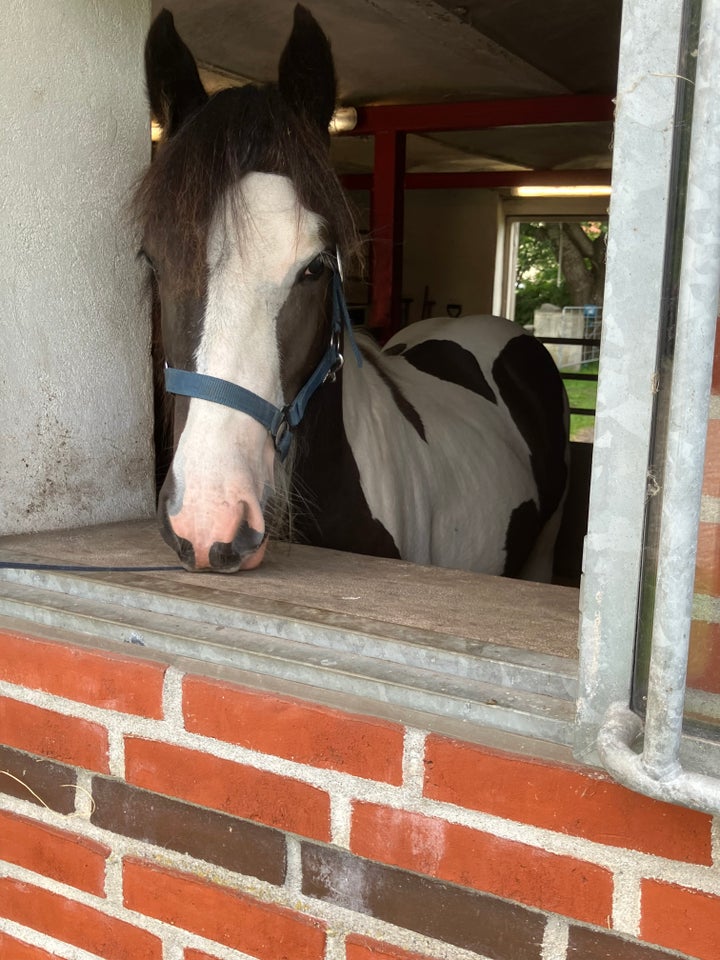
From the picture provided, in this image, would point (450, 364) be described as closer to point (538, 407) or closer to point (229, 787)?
point (538, 407)

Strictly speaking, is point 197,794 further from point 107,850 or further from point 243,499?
point 243,499

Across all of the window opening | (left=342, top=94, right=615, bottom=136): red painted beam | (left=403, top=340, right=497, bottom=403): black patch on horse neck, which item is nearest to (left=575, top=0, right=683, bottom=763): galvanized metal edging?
(left=403, top=340, right=497, bottom=403): black patch on horse neck

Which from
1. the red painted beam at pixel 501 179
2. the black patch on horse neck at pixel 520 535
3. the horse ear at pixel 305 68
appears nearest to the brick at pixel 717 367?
the horse ear at pixel 305 68

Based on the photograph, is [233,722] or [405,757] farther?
[233,722]

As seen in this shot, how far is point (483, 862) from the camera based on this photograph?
37.0 inches

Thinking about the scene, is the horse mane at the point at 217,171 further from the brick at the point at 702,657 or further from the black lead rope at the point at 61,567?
the brick at the point at 702,657

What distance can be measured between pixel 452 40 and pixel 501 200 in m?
7.73

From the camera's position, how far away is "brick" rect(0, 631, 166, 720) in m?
1.13

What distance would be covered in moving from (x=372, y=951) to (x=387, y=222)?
429 cm

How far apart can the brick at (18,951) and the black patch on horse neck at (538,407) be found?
243 centimetres

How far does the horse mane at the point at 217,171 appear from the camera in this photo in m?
1.54

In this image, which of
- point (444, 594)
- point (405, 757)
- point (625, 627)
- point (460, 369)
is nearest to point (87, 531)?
point (444, 594)

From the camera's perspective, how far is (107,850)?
4.03 feet

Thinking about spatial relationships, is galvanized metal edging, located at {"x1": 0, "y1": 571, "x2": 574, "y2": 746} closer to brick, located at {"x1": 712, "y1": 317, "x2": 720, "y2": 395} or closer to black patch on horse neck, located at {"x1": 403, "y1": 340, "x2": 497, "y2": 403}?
brick, located at {"x1": 712, "y1": 317, "x2": 720, "y2": 395}
